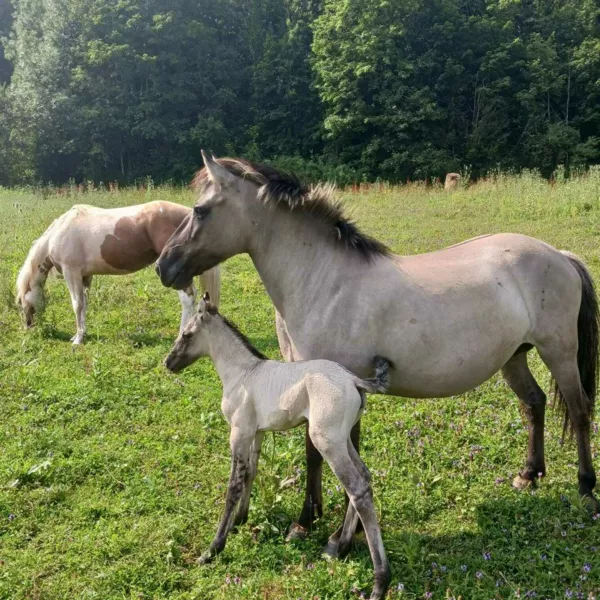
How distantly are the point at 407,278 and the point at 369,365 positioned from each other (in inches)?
21.7

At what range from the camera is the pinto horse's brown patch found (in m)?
7.00

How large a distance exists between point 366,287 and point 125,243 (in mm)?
4994

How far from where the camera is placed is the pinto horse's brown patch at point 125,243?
7.00 m

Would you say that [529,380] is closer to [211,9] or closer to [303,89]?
[303,89]

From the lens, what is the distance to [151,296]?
8.48 metres

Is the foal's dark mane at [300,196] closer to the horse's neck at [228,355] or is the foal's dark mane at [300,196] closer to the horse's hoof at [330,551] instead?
the horse's neck at [228,355]

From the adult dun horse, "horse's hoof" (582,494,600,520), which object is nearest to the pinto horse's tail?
the adult dun horse

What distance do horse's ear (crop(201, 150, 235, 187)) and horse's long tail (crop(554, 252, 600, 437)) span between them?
2299mm

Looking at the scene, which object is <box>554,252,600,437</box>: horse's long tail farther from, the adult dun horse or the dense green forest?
the dense green forest

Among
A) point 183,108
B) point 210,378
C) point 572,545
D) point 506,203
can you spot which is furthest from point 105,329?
point 183,108

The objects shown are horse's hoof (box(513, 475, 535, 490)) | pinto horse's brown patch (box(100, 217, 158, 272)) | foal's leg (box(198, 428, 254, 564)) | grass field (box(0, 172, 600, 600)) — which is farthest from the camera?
pinto horse's brown patch (box(100, 217, 158, 272))

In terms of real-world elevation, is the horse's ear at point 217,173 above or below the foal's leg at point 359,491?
above

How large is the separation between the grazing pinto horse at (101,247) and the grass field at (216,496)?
0.81 metres

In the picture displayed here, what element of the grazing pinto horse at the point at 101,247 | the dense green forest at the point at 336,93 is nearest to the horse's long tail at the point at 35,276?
the grazing pinto horse at the point at 101,247
